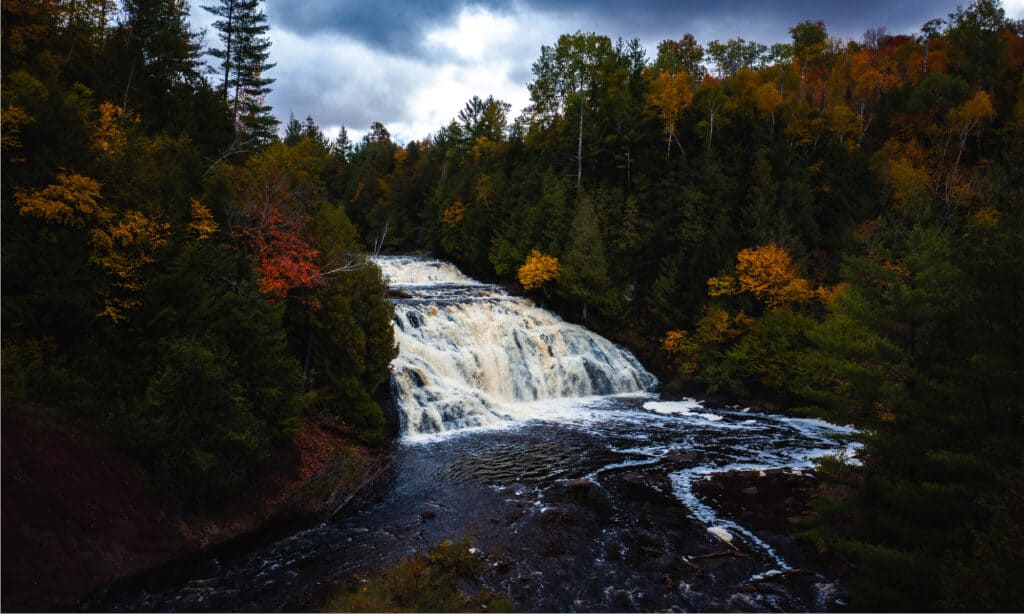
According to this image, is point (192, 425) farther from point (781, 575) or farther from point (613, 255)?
point (613, 255)

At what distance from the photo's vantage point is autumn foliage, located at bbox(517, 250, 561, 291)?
3453 cm

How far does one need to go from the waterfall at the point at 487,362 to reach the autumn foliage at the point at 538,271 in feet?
4.72

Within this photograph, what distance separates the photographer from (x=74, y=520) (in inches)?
391

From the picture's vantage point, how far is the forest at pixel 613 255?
8672 mm

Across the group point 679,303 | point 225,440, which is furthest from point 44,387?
point 679,303

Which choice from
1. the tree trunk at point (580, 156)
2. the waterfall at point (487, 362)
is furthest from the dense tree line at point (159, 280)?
the tree trunk at point (580, 156)

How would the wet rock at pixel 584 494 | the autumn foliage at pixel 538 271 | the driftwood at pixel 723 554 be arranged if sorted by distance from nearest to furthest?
the driftwood at pixel 723 554, the wet rock at pixel 584 494, the autumn foliage at pixel 538 271

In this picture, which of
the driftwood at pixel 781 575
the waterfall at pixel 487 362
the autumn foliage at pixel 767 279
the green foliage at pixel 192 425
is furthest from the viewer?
the autumn foliage at pixel 767 279

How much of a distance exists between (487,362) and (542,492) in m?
11.0

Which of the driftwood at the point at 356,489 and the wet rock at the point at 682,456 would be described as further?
the wet rock at the point at 682,456

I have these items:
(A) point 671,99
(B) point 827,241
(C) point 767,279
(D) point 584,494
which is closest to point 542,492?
(D) point 584,494

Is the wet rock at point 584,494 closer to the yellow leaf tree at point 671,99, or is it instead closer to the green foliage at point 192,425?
the green foliage at point 192,425

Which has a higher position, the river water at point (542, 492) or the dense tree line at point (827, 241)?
the dense tree line at point (827, 241)

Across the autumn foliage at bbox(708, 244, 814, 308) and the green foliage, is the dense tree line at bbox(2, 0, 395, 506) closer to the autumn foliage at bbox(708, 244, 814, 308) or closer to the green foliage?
the green foliage
